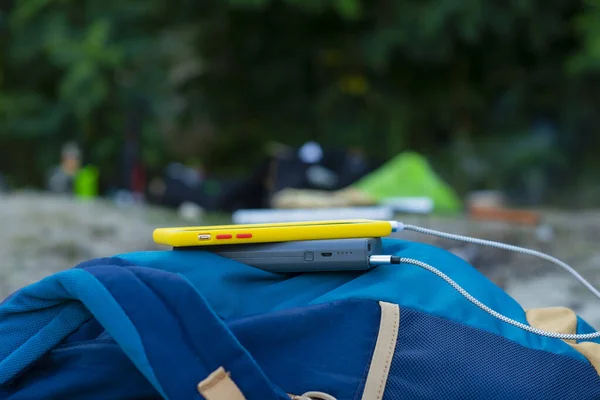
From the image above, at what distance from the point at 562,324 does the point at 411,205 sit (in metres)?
2.37

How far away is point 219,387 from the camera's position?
2.38 ft

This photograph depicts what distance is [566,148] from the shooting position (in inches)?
271

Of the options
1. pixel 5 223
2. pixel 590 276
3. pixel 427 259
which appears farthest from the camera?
pixel 5 223

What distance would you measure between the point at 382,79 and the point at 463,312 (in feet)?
20.8

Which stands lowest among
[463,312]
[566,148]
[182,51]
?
[566,148]

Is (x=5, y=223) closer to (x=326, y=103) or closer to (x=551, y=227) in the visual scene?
(x=551, y=227)

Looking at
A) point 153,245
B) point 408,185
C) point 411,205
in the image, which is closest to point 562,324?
point 153,245

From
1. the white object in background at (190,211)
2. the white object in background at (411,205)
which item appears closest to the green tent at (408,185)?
the white object in background at (411,205)

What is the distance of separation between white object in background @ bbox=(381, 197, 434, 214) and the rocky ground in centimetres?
13

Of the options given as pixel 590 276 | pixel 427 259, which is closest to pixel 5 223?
pixel 590 276

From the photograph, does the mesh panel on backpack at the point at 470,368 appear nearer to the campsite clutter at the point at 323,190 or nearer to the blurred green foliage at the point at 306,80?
the campsite clutter at the point at 323,190

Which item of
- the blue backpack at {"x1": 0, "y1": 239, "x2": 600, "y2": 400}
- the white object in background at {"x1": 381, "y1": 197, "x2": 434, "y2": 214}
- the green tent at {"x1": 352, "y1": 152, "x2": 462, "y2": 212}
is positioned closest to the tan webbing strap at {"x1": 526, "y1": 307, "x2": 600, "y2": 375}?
the blue backpack at {"x1": 0, "y1": 239, "x2": 600, "y2": 400}

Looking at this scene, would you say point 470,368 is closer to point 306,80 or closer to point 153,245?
point 153,245

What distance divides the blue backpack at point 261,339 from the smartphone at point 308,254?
15 millimetres
